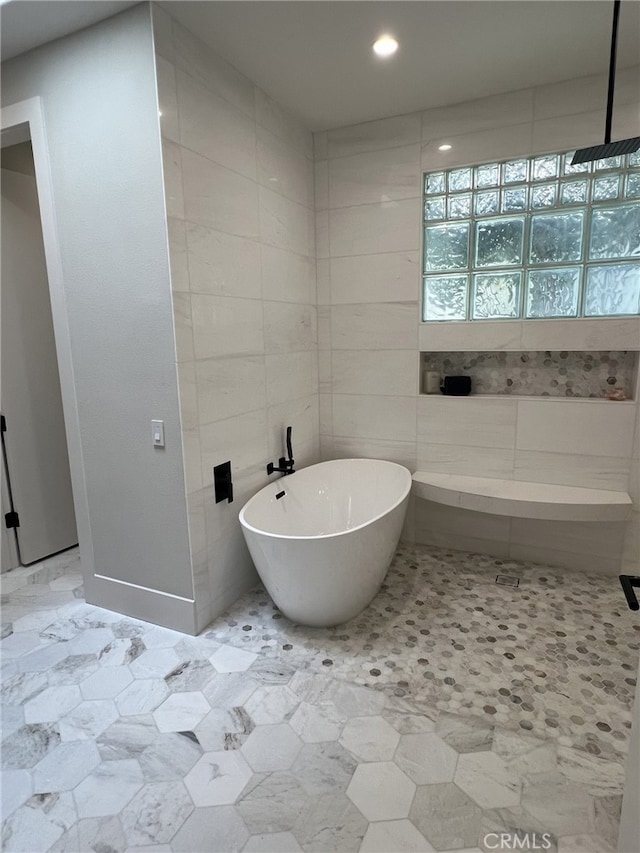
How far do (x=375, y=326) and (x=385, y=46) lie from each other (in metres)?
1.46

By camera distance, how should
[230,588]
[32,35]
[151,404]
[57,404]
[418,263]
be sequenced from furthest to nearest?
[57,404], [418,263], [230,588], [151,404], [32,35]

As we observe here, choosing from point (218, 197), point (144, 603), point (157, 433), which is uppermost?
point (218, 197)

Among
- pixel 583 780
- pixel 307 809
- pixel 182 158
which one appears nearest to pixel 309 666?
pixel 307 809

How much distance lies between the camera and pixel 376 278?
10.2 feet

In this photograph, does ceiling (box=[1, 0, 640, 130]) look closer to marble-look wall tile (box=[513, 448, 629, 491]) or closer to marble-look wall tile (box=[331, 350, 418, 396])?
marble-look wall tile (box=[331, 350, 418, 396])

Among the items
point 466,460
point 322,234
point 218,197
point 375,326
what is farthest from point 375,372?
point 218,197

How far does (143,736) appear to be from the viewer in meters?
1.75

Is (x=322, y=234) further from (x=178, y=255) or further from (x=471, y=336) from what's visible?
(x=178, y=255)

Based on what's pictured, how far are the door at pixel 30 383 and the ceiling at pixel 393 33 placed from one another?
0.98 meters

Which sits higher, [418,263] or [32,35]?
[32,35]

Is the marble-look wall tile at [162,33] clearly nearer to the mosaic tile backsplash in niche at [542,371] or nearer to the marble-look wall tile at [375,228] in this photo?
the marble-look wall tile at [375,228]

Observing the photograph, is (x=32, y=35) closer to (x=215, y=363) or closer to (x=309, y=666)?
(x=215, y=363)

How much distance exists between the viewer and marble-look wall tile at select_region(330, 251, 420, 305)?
3014 mm

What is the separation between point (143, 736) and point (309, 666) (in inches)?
27.7
